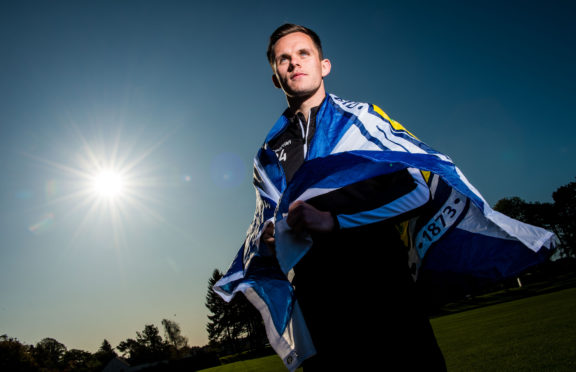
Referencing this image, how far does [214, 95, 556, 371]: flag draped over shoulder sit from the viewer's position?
1.45m

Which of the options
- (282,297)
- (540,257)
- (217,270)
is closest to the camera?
(540,257)

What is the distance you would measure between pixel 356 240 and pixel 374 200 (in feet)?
0.73

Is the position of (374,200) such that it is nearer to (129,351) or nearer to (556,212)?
(556,212)

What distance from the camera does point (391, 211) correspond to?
142 cm

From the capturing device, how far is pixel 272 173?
1981mm

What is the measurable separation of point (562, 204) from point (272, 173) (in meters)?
83.8

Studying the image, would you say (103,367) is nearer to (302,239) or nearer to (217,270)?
(217,270)

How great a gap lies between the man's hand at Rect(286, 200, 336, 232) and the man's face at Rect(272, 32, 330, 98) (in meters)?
0.99

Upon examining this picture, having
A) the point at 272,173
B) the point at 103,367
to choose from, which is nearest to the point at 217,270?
the point at 103,367

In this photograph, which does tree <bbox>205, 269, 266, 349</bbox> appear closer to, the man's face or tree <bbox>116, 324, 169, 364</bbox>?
tree <bbox>116, 324, 169, 364</bbox>

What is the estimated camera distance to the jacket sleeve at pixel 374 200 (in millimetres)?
1368

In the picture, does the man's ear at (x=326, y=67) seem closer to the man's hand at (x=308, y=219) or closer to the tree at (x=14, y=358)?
the man's hand at (x=308, y=219)

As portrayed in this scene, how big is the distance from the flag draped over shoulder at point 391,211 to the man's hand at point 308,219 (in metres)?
0.06

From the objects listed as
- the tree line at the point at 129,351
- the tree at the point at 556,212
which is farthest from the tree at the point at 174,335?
the tree at the point at 556,212
